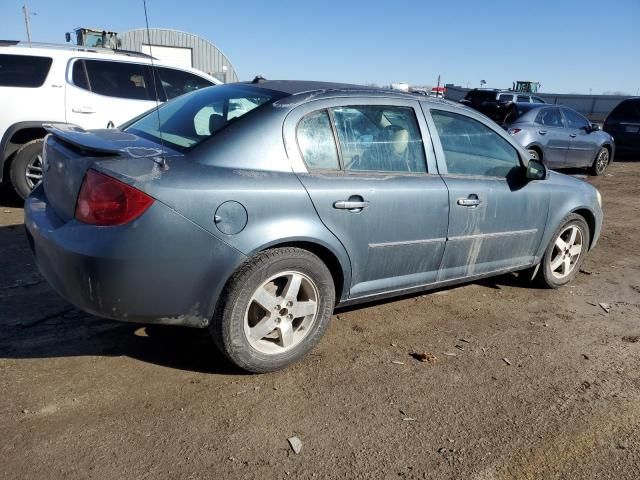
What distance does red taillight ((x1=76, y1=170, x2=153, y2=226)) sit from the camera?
2.59m

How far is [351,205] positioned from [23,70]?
5.06 m

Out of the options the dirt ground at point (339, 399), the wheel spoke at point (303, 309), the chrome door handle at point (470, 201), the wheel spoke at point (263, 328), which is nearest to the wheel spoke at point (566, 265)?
the dirt ground at point (339, 399)

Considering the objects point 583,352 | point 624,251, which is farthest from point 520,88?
point 583,352

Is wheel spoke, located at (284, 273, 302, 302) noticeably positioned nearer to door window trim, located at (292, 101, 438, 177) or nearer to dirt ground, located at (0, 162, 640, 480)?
dirt ground, located at (0, 162, 640, 480)

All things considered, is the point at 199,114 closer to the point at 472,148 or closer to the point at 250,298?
the point at 250,298

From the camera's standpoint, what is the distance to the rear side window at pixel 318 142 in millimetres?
3150

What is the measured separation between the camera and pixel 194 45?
33375mm

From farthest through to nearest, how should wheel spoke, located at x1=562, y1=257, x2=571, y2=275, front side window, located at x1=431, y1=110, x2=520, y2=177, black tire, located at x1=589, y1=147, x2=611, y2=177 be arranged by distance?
black tire, located at x1=589, y1=147, x2=611, y2=177
wheel spoke, located at x1=562, y1=257, x2=571, y2=275
front side window, located at x1=431, y1=110, x2=520, y2=177

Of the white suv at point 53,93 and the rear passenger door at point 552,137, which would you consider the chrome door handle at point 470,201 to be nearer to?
the white suv at point 53,93

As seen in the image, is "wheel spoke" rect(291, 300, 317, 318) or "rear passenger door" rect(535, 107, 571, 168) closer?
"wheel spoke" rect(291, 300, 317, 318)

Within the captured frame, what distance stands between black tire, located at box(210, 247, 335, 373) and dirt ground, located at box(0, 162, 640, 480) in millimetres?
112

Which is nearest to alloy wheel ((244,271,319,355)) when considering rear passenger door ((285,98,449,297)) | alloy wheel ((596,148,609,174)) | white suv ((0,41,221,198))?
rear passenger door ((285,98,449,297))

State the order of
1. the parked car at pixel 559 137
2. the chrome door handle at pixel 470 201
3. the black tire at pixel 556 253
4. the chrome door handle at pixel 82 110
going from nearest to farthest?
the chrome door handle at pixel 470 201
the black tire at pixel 556 253
the chrome door handle at pixel 82 110
the parked car at pixel 559 137

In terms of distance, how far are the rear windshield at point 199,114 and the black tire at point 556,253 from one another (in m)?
2.77
